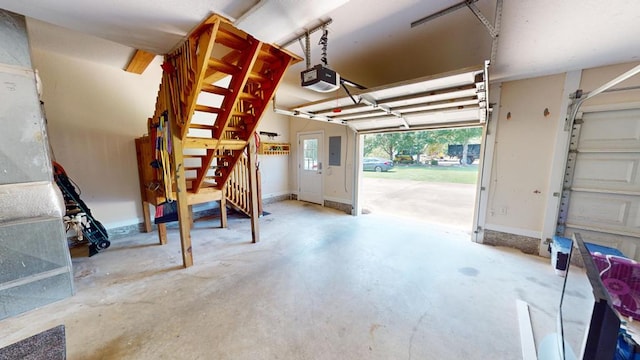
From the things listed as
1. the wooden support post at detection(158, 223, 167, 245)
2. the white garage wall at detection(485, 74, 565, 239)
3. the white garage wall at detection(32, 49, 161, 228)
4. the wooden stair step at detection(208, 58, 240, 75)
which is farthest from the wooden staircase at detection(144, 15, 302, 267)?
the white garage wall at detection(485, 74, 565, 239)

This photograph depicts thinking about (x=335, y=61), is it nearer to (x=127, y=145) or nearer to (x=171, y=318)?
(x=171, y=318)

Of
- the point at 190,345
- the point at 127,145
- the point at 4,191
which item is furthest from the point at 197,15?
the point at 127,145

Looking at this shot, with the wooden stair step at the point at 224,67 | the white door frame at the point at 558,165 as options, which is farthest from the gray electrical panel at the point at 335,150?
the white door frame at the point at 558,165

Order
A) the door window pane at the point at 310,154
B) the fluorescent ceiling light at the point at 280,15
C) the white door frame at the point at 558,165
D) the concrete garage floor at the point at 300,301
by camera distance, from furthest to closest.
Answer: the door window pane at the point at 310,154 → the white door frame at the point at 558,165 → the concrete garage floor at the point at 300,301 → the fluorescent ceiling light at the point at 280,15

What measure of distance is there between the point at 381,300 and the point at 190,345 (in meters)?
1.66

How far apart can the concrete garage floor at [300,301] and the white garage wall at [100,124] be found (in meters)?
0.76

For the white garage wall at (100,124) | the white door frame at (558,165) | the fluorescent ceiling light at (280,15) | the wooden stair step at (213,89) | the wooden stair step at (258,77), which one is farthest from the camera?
→ the white garage wall at (100,124)

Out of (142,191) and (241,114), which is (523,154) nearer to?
(241,114)

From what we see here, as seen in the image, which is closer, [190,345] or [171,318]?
[190,345]

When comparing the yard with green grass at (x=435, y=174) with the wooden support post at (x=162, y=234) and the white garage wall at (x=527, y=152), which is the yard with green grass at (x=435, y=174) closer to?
the white garage wall at (x=527, y=152)

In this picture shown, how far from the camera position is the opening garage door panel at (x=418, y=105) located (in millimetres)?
2240

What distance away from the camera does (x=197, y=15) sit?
5.35ft

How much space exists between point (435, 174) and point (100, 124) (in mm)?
13895

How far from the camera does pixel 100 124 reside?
11.0 feet
